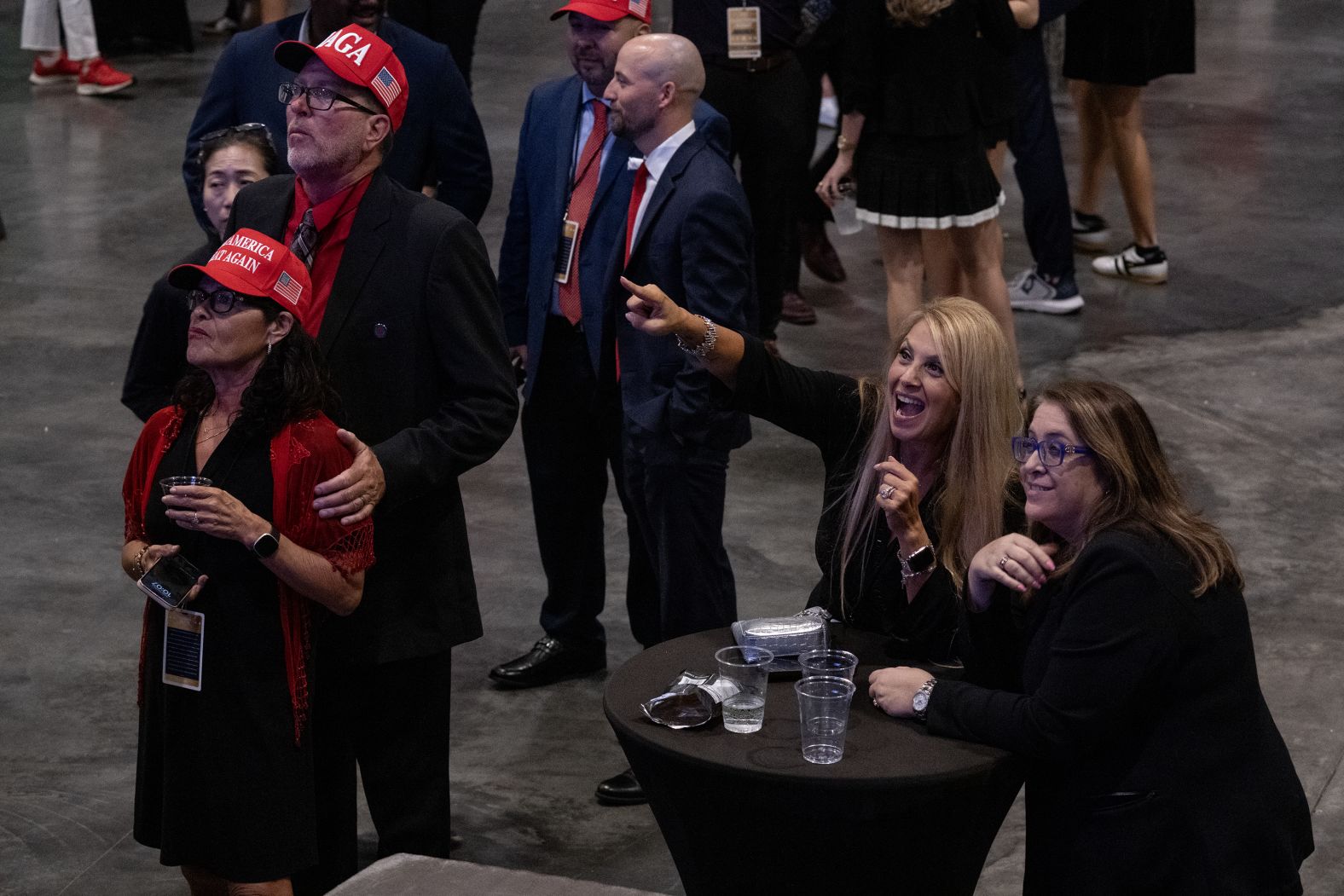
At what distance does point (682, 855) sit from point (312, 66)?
5.80 feet

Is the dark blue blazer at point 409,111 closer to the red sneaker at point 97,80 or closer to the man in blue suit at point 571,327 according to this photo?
the man in blue suit at point 571,327

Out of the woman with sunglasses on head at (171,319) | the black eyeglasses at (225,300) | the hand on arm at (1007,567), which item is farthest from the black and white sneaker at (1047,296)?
the black eyeglasses at (225,300)

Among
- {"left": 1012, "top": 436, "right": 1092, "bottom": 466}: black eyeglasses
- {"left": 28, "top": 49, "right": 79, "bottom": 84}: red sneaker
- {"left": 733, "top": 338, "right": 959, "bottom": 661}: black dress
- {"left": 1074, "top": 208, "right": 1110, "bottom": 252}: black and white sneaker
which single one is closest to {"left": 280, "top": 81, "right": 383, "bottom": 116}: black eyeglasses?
{"left": 733, "top": 338, "right": 959, "bottom": 661}: black dress

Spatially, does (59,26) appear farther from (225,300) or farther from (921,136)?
(225,300)

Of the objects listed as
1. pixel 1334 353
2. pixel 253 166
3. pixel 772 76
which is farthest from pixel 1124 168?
pixel 253 166

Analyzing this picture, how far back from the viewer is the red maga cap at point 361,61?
3.75 meters

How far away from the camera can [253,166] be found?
437 cm

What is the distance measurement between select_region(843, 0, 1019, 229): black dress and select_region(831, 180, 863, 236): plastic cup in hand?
88 millimetres

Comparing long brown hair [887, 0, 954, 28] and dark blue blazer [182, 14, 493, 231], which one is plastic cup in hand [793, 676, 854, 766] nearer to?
dark blue blazer [182, 14, 493, 231]

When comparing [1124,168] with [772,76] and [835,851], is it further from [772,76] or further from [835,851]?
[835,851]

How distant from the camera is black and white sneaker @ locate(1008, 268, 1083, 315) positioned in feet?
26.4

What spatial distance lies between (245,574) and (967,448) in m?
1.38

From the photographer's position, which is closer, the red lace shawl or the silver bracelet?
the red lace shawl

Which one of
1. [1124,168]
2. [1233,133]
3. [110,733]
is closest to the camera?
[110,733]
